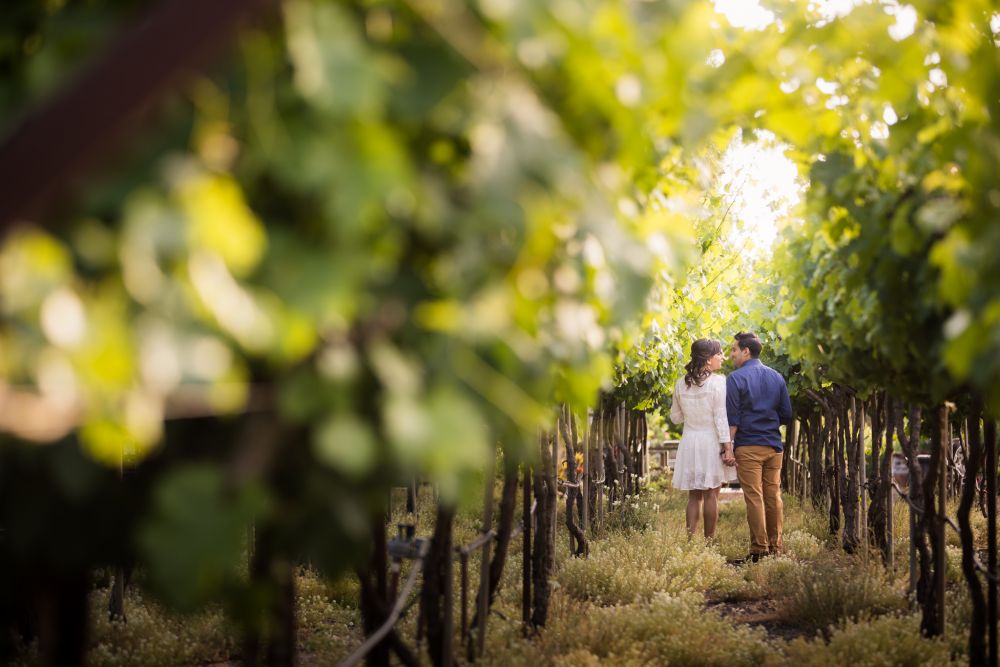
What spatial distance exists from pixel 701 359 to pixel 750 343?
553mm

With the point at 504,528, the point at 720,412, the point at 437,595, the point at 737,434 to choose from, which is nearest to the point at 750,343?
the point at 720,412

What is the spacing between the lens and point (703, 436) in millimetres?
9484

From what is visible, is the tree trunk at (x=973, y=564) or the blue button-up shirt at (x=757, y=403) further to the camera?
the blue button-up shirt at (x=757, y=403)

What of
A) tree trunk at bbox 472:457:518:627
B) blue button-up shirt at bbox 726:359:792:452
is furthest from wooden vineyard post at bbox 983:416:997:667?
blue button-up shirt at bbox 726:359:792:452

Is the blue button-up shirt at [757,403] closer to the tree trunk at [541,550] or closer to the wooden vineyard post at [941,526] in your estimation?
the tree trunk at [541,550]

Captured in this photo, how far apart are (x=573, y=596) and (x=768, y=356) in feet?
22.1

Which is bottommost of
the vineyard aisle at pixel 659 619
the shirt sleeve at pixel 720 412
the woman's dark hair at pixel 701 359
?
the vineyard aisle at pixel 659 619

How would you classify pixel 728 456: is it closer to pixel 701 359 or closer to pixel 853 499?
pixel 701 359

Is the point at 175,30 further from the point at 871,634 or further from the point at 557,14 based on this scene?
the point at 871,634

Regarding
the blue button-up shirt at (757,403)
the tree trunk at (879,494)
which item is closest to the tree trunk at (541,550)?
the tree trunk at (879,494)

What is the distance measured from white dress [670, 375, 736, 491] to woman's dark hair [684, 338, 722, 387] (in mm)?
66

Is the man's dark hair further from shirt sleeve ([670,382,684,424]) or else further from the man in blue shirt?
shirt sleeve ([670,382,684,424])

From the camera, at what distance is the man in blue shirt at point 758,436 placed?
8.88m

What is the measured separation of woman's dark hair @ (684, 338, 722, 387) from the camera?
9.34 m
